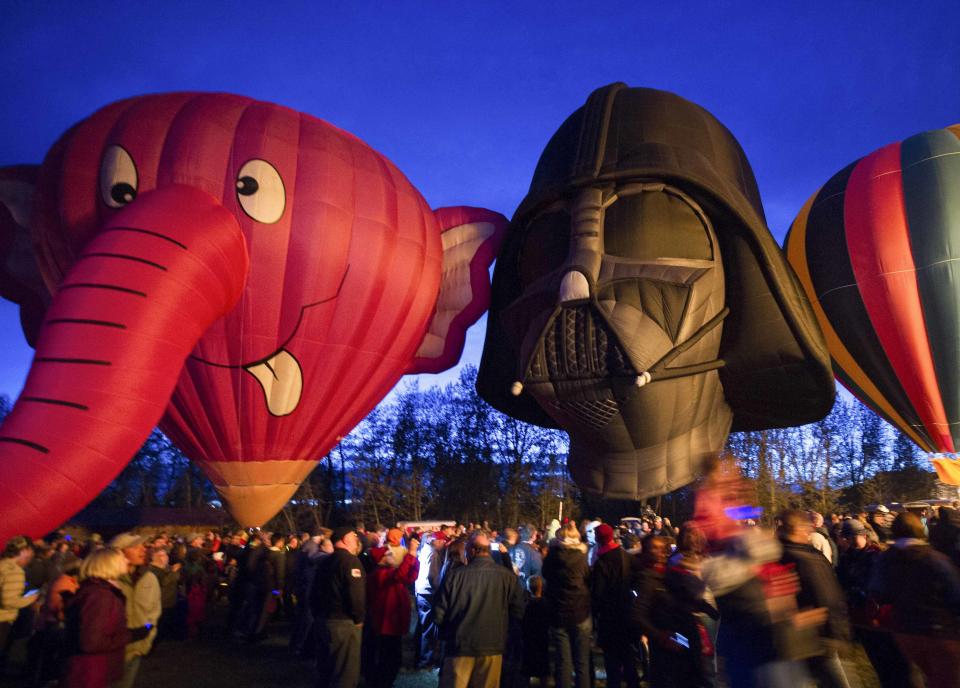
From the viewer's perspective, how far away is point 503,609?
13.0 ft

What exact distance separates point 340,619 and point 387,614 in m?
0.70

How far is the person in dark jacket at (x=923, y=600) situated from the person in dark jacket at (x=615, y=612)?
1.40 metres

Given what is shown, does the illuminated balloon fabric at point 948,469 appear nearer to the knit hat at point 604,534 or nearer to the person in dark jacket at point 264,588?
the knit hat at point 604,534

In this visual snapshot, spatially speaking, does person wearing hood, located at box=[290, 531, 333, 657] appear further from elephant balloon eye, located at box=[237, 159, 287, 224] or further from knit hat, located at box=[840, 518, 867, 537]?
knit hat, located at box=[840, 518, 867, 537]

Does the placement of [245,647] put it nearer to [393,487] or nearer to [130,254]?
[130,254]

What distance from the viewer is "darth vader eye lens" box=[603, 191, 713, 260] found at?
6855 mm

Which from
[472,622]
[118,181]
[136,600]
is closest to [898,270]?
[472,622]

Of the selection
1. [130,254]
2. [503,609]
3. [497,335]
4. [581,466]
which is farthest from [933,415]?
[130,254]

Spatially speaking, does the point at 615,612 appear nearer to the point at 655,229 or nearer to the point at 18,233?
the point at 655,229

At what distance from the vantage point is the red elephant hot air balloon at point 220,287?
640 cm

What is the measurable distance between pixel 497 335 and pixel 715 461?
582 centimetres

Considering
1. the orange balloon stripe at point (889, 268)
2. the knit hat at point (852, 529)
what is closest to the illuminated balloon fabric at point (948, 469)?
the orange balloon stripe at point (889, 268)

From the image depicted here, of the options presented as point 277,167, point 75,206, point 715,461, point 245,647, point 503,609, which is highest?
point 277,167

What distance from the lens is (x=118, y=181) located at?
26.5 feet
